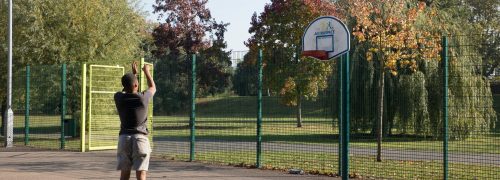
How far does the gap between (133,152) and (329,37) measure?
3.47 metres

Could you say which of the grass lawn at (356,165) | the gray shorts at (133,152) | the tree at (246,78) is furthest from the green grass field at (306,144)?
the gray shorts at (133,152)

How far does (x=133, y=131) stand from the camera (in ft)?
27.1

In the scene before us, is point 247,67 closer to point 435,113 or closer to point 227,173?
point 227,173

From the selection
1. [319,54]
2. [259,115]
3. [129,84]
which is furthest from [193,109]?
[129,84]

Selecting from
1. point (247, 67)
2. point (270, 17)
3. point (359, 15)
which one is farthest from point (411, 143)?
point (270, 17)

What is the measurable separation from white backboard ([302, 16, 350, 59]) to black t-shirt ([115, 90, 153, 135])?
303 centimetres

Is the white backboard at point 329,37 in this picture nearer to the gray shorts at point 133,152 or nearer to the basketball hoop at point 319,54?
the basketball hoop at point 319,54

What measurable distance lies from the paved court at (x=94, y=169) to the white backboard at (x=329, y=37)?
3.58 meters

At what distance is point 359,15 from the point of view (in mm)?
17234

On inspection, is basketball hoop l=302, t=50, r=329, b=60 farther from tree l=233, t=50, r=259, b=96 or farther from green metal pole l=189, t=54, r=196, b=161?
green metal pole l=189, t=54, r=196, b=161

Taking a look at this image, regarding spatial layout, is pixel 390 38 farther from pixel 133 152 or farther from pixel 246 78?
pixel 133 152

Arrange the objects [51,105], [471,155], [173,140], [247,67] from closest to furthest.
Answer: [247,67] < [471,155] < [173,140] < [51,105]

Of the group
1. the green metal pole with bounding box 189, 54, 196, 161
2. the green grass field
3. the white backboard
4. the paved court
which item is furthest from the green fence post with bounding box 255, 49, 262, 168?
the white backboard

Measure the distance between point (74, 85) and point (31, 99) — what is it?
1.88 metres
